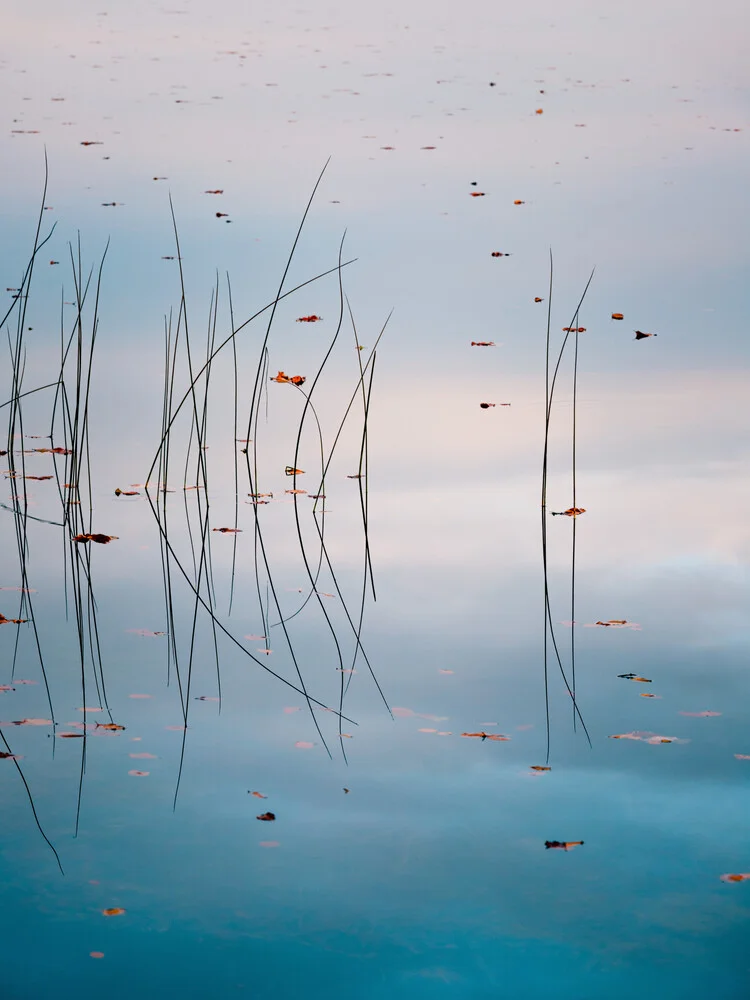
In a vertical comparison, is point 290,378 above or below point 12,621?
above

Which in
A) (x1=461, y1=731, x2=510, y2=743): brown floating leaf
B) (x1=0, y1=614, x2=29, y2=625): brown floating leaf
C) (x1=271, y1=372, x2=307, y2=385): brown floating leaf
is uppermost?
(x1=271, y1=372, x2=307, y2=385): brown floating leaf

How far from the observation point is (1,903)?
149 cm

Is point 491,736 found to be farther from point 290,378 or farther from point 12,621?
point 290,378

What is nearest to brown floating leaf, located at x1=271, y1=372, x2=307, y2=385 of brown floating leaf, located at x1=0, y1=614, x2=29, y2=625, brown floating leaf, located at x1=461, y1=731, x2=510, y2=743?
brown floating leaf, located at x1=0, y1=614, x2=29, y2=625

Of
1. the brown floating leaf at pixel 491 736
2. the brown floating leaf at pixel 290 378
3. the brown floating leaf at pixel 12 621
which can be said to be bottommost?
the brown floating leaf at pixel 12 621

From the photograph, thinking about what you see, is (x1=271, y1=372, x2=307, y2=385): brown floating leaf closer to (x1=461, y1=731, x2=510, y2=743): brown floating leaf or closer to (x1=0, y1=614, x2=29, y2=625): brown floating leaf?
(x1=0, y1=614, x2=29, y2=625): brown floating leaf

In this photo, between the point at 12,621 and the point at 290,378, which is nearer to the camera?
the point at 12,621

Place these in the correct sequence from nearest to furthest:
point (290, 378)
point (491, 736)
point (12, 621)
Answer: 1. point (491, 736)
2. point (12, 621)
3. point (290, 378)

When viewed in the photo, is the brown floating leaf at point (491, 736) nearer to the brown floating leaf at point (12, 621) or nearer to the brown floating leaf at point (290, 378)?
the brown floating leaf at point (12, 621)

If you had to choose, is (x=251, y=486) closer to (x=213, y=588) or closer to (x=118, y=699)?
(x=213, y=588)

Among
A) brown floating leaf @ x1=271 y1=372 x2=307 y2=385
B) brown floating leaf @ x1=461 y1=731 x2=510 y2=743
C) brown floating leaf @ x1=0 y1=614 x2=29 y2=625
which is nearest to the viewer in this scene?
brown floating leaf @ x1=461 y1=731 x2=510 y2=743

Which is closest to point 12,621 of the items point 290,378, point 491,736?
point 491,736

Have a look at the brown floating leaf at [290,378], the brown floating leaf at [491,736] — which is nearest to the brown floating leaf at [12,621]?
the brown floating leaf at [491,736]

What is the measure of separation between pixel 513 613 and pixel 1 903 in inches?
60.5
